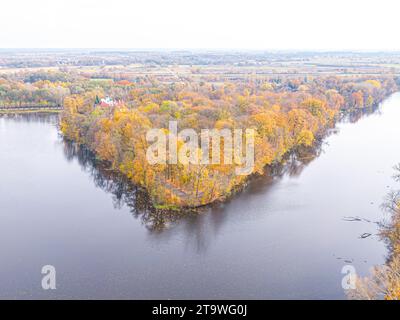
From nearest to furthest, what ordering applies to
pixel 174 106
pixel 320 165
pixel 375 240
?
pixel 375 240 < pixel 320 165 < pixel 174 106

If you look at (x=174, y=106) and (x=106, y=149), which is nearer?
(x=106, y=149)

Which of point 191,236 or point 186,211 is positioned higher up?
point 186,211

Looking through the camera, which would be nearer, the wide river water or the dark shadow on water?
the wide river water

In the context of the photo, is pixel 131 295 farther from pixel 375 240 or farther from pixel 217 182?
pixel 375 240

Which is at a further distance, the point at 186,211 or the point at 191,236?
the point at 186,211

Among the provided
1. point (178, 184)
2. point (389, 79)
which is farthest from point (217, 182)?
point (389, 79)

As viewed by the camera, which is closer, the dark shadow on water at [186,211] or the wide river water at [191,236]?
the wide river water at [191,236]
